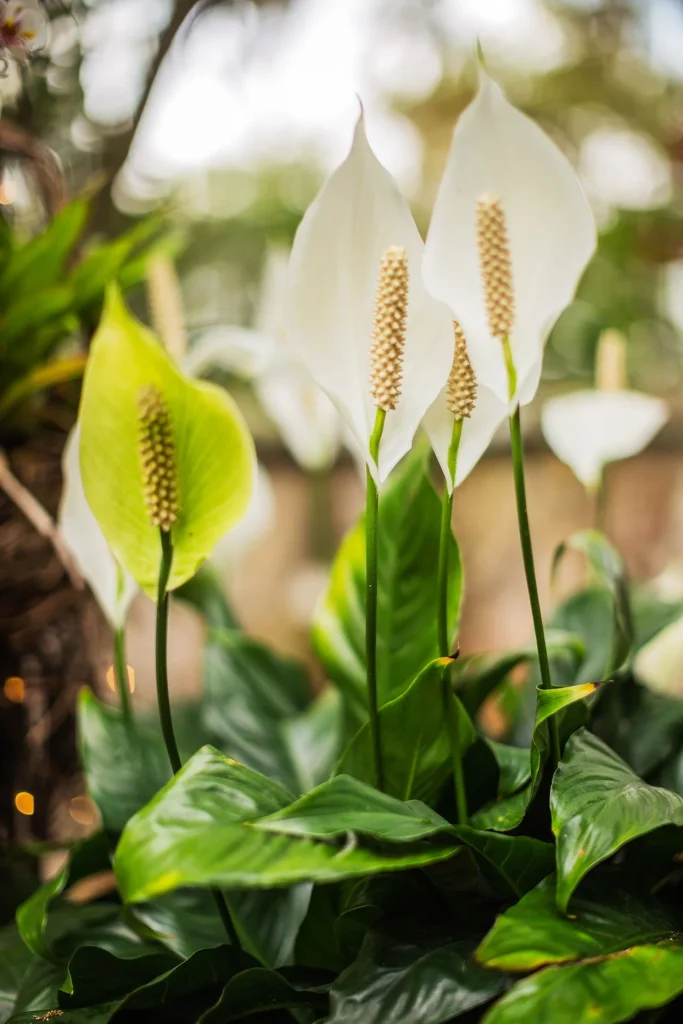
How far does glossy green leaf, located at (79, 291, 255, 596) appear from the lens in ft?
1.01

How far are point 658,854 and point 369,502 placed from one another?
0.68ft

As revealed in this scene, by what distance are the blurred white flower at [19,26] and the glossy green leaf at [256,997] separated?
437mm

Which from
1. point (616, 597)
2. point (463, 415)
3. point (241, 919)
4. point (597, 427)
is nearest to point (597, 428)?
point (597, 427)

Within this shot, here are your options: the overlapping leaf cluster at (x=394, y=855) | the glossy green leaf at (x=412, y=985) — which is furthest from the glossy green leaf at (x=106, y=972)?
→ the glossy green leaf at (x=412, y=985)

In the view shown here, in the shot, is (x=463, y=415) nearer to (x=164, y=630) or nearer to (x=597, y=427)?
(x=164, y=630)

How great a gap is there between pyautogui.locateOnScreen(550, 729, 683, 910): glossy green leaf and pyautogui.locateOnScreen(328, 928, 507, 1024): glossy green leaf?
0.05m

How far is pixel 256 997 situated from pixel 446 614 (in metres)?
0.17

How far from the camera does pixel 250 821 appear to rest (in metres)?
0.28

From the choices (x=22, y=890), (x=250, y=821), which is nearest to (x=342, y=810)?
(x=250, y=821)

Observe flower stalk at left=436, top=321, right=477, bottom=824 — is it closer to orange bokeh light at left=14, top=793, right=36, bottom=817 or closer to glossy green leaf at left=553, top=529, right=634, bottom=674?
glossy green leaf at left=553, top=529, right=634, bottom=674

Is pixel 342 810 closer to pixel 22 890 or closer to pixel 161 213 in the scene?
pixel 22 890

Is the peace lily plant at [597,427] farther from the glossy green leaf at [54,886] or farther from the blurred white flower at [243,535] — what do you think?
the glossy green leaf at [54,886]

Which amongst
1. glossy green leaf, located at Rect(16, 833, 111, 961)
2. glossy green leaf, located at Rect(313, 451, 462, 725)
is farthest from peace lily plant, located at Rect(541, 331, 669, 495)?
glossy green leaf, located at Rect(16, 833, 111, 961)

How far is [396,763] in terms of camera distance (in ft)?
1.18
